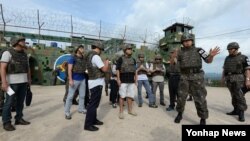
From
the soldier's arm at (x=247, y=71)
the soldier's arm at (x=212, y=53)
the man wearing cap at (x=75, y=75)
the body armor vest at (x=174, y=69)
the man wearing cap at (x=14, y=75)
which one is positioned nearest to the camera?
the man wearing cap at (x=14, y=75)

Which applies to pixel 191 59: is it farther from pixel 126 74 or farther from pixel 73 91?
pixel 73 91

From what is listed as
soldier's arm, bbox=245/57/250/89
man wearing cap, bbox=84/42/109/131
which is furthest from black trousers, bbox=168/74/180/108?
man wearing cap, bbox=84/42/109/131

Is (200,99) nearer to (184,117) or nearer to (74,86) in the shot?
(184,117)

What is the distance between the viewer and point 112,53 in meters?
19.1

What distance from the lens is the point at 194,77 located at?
470cm

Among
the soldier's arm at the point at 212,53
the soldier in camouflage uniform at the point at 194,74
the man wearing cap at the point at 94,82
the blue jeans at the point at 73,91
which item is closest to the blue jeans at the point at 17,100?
the blue jeans at the point at 73,91

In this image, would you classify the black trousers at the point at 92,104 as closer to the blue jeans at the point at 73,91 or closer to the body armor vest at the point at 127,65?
the blue jeans at the point at 73,91

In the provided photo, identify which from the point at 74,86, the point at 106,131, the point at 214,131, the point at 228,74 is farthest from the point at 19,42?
the point at 228,74

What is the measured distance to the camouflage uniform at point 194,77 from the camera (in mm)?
4660

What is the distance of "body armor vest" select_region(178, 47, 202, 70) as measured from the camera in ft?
15.4

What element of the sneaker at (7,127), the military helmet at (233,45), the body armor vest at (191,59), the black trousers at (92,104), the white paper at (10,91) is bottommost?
the sneaker at (7,127)

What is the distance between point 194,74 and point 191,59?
1.08ft

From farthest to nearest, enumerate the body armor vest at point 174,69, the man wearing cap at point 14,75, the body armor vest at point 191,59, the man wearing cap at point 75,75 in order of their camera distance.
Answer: the body armor vest at point 174,69, the man wearing cap at point 75,75, the body armor vest at point 191,59, the man wearing cap at point 14,75

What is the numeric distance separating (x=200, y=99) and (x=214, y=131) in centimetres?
252
